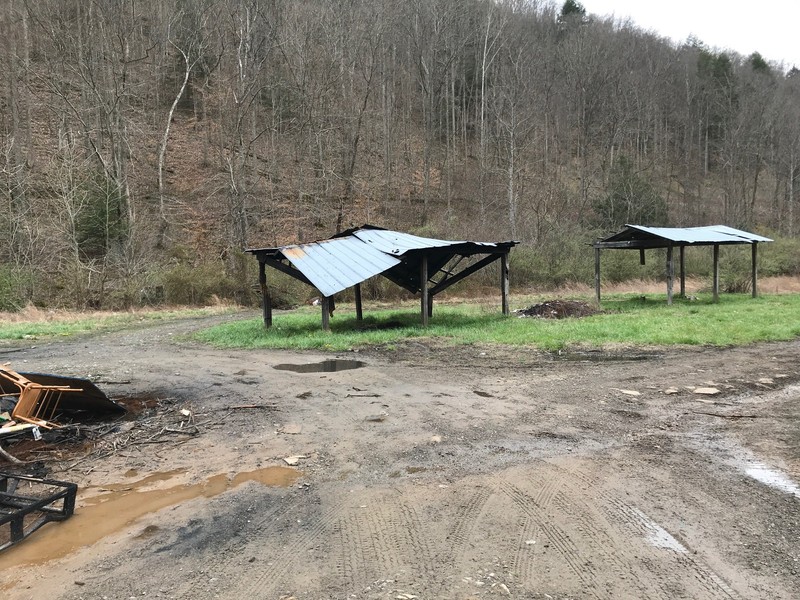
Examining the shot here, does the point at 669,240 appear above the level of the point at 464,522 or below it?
above

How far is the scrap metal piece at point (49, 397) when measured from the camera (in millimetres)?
5695

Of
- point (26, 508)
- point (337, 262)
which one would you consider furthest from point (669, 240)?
point (26, 508)

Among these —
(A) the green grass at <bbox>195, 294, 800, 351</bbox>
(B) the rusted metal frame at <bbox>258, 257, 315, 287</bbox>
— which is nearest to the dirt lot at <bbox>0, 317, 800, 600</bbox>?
(A) the green grass at <bbox>195, 294, 800, 351</bbox>

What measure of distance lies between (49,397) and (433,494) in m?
4.76

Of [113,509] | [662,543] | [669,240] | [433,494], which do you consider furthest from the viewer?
[669,240]

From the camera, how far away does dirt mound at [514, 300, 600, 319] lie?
17.8 m

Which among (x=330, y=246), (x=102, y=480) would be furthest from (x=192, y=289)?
(x=102, y=480)

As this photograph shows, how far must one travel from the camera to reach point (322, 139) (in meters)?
34.1

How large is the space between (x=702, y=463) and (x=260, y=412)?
5077 millimetres

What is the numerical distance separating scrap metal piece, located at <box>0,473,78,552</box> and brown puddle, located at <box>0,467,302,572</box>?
0.20ft

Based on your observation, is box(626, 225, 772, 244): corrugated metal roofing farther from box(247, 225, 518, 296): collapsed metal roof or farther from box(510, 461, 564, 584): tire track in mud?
box(510, 461, 564, 584): tire track in mud

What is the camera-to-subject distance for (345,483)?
4688 millimetres

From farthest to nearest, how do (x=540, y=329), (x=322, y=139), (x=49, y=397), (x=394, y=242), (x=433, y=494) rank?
(x=322, y=139) < (x=394, y=242) < (x=540, y=329) < (x=49, y=397) < (x=433, y=494)

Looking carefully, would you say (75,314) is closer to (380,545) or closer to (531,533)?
(380,545)
